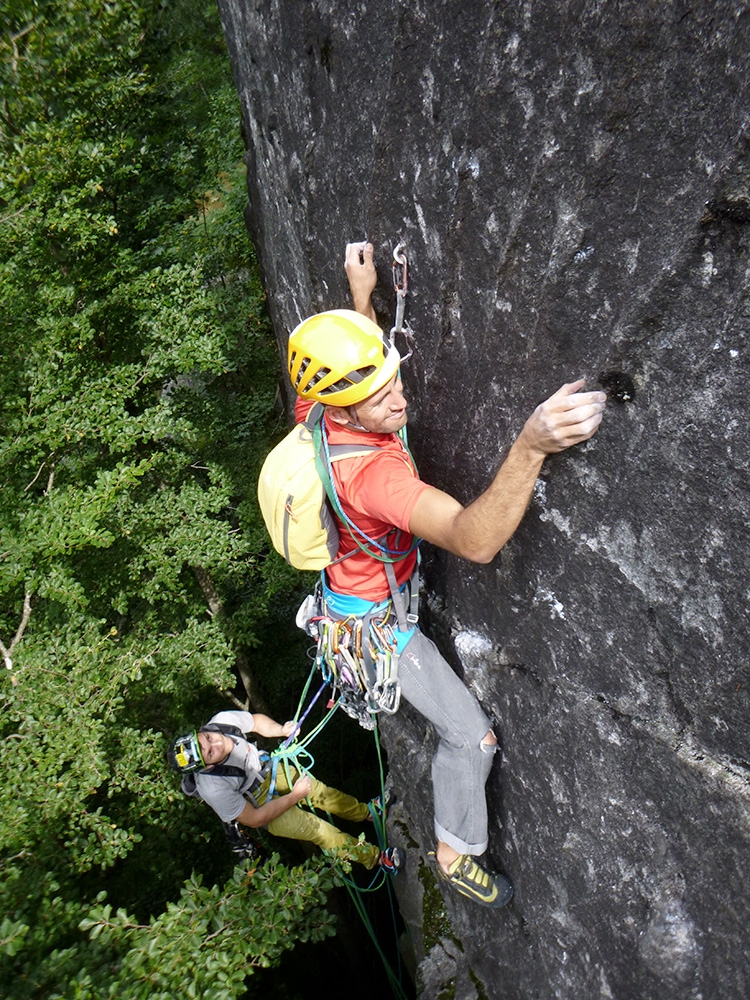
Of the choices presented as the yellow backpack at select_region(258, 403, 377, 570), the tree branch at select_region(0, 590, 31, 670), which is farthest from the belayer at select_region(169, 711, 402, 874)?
the yellow backpack at select_region(258, 403, 377, 570)

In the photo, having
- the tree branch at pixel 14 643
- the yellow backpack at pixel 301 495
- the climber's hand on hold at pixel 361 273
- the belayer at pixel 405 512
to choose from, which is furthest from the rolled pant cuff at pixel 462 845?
the tree branch at pixel 14 643

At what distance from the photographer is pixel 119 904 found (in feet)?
24.4

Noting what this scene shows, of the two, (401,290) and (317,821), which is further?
(317,821)

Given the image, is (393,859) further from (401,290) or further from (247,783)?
(401,290)

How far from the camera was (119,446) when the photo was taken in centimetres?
633

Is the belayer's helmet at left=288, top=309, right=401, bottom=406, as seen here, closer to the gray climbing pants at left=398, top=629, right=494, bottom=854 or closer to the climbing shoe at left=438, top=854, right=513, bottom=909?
the gray climbing pants at left=398, top=629, right=494, bottom=854

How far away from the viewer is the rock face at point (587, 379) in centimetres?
214

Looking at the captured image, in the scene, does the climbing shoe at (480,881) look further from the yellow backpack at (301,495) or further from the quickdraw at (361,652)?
the yellow backpack at (301,495)

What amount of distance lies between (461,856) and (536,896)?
43 cm

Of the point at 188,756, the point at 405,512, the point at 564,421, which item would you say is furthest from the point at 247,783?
the point at 564,421

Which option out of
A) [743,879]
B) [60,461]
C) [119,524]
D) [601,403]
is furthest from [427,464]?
[60,461]

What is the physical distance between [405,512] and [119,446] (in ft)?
13.8

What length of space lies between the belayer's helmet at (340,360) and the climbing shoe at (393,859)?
15.4ft

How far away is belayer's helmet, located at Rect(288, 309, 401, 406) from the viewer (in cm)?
296
